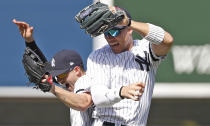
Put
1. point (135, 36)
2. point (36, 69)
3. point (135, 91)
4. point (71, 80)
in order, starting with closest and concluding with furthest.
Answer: point (135, 91), point (36, 69), point (71, 80), point (135, 36)

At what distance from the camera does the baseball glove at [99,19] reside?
3.47m

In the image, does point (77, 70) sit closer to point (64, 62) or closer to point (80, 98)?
point (64, 62)

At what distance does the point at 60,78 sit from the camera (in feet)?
13.7

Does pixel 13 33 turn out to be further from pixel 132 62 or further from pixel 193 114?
pixel 132 62

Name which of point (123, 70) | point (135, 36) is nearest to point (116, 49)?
point (123, 70)

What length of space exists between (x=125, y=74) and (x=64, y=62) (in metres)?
0.57

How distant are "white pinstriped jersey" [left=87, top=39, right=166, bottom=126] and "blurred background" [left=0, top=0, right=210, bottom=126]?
3.29 meters

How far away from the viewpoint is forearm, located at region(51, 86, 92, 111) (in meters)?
3.60

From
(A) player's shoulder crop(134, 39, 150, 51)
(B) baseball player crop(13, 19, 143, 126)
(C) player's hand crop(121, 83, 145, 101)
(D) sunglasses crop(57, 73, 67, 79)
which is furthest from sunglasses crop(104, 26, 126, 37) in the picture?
(D) sunglasses crop(57, 73, 67, 79)

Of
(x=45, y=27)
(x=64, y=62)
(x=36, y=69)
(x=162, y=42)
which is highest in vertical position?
(x=162, y=42)

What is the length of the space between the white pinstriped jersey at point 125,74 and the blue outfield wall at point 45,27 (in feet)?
11.0

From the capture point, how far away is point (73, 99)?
364 cm

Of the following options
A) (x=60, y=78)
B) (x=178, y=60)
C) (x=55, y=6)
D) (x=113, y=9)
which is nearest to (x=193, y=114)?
(x=178, y=60)

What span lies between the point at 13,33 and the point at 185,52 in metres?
2.25
